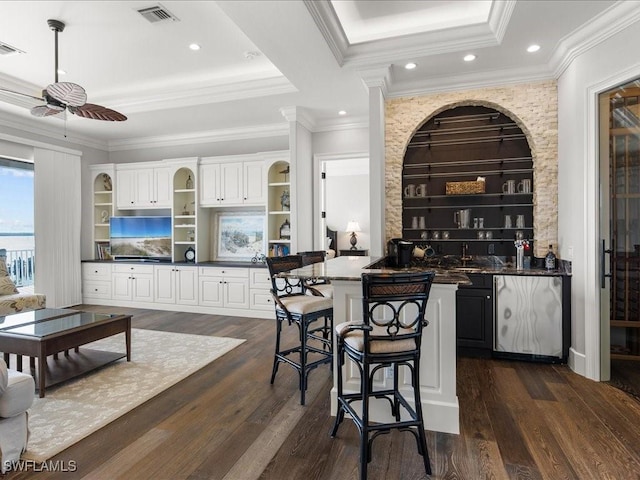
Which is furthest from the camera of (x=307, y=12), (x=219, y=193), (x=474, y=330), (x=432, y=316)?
(x=219, y=193)

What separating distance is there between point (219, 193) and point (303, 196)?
1.58m

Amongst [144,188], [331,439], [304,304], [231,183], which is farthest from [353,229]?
[331,439]

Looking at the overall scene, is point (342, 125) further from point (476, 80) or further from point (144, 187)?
point (144, 187)

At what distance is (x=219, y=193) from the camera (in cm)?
595

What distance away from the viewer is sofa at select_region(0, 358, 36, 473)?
6.35 ft

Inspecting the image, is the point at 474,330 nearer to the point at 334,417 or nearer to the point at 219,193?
the point at 334,417

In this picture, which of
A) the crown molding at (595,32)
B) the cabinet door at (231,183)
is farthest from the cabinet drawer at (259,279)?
the crown molding at (595,32)

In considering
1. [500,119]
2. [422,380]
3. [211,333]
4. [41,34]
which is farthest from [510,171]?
[41,34]

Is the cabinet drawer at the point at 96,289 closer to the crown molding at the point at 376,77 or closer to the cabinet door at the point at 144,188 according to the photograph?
the cabinet door at the point at 144,188

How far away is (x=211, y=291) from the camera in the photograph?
5754 mm

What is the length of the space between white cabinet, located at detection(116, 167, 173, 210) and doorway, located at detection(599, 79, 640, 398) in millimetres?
5948

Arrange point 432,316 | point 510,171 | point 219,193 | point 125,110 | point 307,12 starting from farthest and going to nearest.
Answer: point 219,193 < point 125,110 < point 510,171 < point 307,12 < point 432,316

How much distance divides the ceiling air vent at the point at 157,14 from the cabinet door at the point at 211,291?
3572 millimetres

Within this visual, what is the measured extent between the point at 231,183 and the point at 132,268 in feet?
7.64
